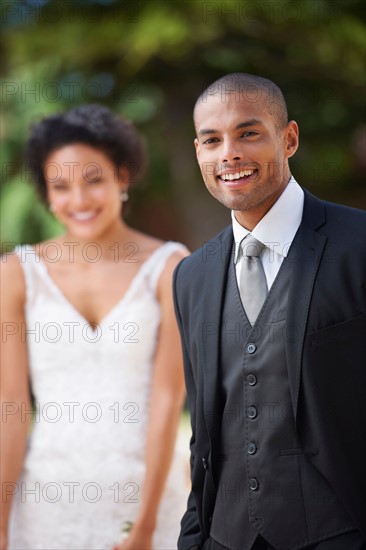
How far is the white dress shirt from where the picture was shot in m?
2.51

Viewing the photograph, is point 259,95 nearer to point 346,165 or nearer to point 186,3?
point 186,3

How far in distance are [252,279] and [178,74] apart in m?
8.12

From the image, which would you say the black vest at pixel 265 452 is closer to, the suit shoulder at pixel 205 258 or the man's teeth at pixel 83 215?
the suit shoulder at pixel 205 258

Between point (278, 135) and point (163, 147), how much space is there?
30.1 feet

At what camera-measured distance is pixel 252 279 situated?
8.30ft

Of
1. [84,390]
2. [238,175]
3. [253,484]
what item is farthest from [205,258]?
[84,390]

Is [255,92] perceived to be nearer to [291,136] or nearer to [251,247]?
[291,136]

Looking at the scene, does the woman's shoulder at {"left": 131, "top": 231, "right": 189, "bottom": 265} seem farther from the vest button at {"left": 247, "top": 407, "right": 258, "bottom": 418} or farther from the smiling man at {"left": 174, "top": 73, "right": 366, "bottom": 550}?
the vest button at {"left": 247, "top": 407, "right": 258, "bottom": 418}

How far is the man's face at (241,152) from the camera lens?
2465mm

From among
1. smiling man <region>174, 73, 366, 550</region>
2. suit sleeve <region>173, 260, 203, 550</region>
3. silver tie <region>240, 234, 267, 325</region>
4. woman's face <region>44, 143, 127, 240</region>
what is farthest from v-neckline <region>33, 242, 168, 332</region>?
silver tie <region>240, 234, 267, 325</region>

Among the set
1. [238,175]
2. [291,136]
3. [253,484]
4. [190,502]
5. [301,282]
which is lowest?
[190,502]

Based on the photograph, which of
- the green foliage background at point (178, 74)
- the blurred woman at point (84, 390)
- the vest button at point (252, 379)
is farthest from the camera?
the green foliage background at point (178, 74)

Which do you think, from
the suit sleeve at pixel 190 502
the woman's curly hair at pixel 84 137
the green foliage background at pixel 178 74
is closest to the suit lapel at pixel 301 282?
the suit sleeve at pixel 190 502

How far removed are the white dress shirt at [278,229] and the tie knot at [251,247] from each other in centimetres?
1
